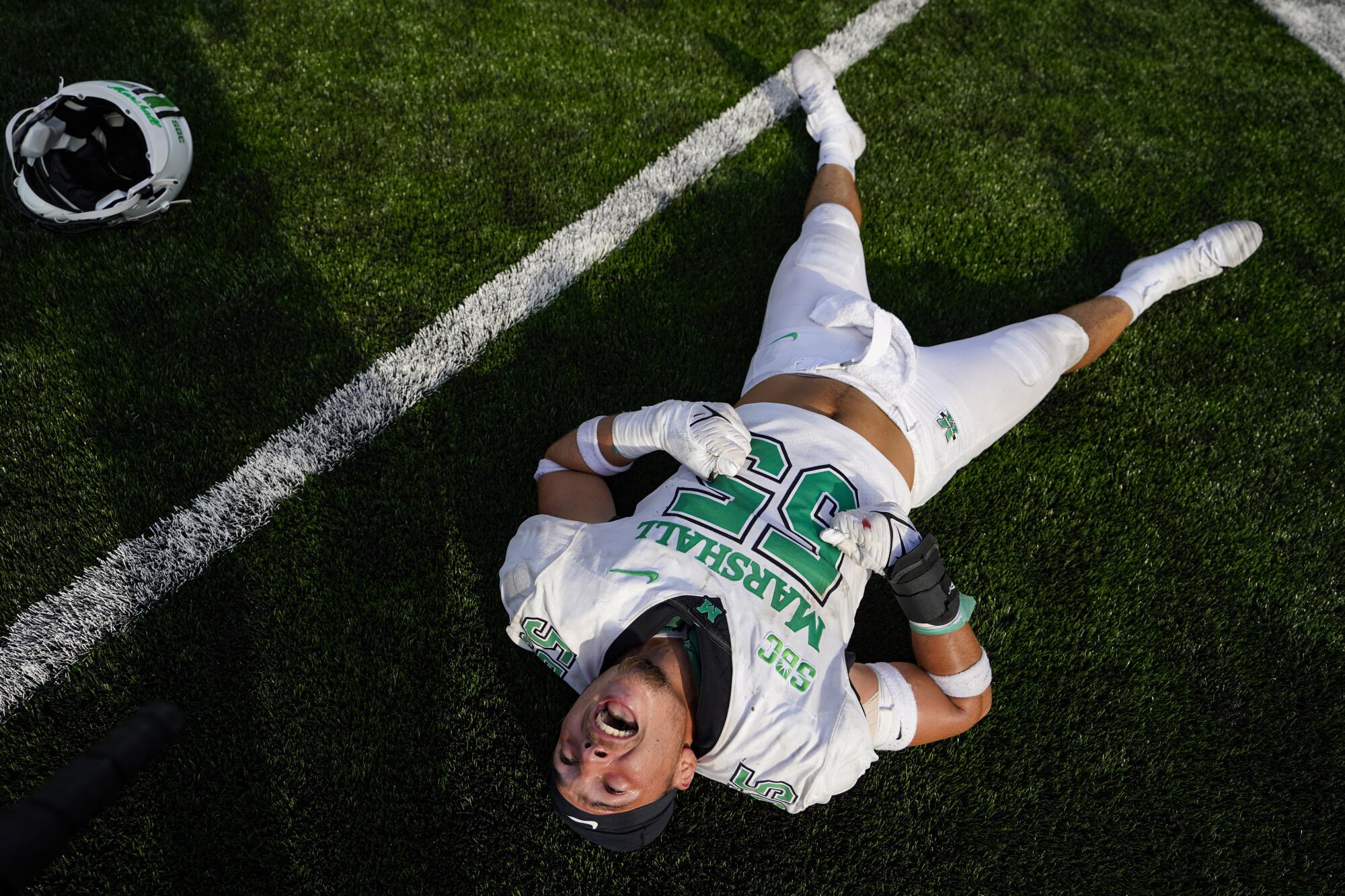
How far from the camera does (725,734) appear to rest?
2367mm

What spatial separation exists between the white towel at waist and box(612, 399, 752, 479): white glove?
544 millimetres

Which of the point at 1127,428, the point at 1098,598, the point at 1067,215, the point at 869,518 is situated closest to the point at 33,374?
the point at 869,518

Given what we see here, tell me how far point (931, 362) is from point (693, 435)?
1.15 m

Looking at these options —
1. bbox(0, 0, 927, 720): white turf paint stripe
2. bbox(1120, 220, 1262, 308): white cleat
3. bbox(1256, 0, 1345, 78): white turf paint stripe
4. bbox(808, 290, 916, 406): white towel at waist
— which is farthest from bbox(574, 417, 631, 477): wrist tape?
bbox(1256, 0, 1345, 78): white turf paint stripe

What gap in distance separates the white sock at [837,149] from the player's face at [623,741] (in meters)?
2.89

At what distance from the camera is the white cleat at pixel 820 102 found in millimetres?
4191

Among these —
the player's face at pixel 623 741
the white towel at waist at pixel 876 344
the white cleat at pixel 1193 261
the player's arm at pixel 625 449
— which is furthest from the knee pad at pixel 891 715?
the white cleat at pixel 1193 261

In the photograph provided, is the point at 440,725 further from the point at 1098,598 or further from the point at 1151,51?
the point at 1151,51

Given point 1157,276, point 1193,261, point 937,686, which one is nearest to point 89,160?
point 937,686

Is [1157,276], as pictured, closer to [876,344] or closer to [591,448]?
[876,344]

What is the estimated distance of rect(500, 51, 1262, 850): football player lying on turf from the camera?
2.35 m

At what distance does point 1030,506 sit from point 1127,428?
70 cm

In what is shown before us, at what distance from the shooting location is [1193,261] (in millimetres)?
3828

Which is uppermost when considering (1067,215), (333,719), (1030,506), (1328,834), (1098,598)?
(333,719)
